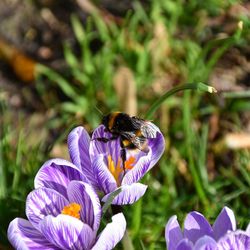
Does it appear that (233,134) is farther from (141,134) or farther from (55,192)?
(55,192)

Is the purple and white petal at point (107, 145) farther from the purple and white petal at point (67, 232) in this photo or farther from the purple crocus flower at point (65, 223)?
the purple and white petal at point (67, 232)

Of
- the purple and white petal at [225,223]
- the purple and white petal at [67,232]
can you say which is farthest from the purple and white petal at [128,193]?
the purple and white petal at [225,223]

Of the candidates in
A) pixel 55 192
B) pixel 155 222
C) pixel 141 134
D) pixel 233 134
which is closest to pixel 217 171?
pixel 233 134

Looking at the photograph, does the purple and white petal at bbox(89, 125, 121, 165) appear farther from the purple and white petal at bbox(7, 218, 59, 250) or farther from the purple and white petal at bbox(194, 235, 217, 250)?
the purple and white petal at bbox(194, 235, 217, 250)

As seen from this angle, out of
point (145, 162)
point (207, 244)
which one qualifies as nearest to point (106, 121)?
point (145, 162)

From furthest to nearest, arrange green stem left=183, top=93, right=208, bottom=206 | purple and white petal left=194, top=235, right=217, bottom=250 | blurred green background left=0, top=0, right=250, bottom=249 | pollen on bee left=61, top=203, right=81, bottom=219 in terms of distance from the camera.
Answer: blurred green background left=0, top=0, right=250, bottom=249
green stem left=183, top=93, right=208, bottom=206
pollen on bee left=61, top=203, right=81, bottom=219
purple and white petal left=194, top=235, right=217, bottom=250

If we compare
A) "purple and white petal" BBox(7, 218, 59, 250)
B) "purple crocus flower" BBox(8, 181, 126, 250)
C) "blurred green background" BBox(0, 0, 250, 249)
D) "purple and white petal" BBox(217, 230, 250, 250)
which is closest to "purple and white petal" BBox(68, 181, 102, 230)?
"purple crocus flower" BBox(8, 181, 126, 250)

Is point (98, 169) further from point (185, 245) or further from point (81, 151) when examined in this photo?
point (185, 245)

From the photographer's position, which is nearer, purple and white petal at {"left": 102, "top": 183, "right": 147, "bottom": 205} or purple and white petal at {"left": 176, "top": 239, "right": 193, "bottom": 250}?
purple and white petal at {"left": 176, "top": 239, "right": 193, "bottom": 250}
